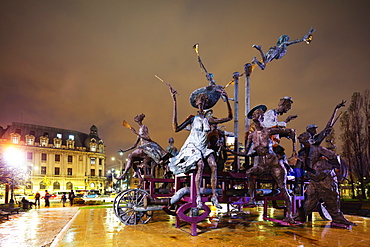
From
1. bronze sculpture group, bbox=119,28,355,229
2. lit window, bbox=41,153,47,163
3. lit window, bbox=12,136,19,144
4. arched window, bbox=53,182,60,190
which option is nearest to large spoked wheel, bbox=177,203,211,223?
bronze sculpture group, bbox=119,28,355,229

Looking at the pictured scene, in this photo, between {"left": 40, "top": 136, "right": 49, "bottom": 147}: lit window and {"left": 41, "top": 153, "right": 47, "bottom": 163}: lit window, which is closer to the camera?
{"left": 41, "top": 153, "right": 47, "bottom": 163}: lit window

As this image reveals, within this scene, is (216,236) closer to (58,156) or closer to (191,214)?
(191,214)

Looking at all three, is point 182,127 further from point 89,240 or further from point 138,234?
point 89,240

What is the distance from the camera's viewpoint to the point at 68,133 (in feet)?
239

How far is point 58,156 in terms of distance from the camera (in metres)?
67.6

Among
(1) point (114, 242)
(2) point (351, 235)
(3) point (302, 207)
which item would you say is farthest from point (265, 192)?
(1) point (114, 242)

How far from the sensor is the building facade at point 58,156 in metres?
62.8

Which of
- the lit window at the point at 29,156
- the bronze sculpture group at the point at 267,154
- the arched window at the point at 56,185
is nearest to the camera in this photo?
the bronze sculpture group at the point at 267,154

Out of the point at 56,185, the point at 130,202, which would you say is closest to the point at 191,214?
the point at 130,202

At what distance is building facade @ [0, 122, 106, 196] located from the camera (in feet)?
206

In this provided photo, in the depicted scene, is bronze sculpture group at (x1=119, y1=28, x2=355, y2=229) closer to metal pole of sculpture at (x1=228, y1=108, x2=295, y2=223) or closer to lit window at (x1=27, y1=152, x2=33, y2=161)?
metal pole of sculpture at (x1=228, y1=108, x2=295, y2=223)

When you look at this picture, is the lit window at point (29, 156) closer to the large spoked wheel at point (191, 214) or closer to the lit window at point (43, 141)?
the lit window at point (43, 141)

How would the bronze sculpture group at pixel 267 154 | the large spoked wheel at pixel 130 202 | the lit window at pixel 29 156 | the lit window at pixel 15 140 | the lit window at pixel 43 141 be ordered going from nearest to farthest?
the bronze sculpture group at pixel 267 154, the large spoked wheel at pixel 130 202, the lit window at pixel 15 140, the lit window at pixel 29 156, the lit window at pixel 43 141

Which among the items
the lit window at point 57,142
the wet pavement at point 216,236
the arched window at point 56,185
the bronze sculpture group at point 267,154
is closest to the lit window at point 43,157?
the lit window at point 57,142
